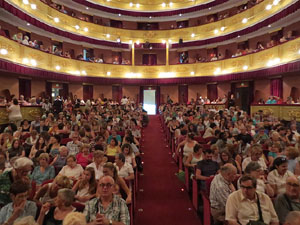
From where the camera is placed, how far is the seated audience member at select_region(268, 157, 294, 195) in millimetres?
3752

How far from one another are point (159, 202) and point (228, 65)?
15.6 metres

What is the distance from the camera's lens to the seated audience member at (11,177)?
3348 millimetres

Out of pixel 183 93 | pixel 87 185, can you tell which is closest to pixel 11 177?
pixel 87 185

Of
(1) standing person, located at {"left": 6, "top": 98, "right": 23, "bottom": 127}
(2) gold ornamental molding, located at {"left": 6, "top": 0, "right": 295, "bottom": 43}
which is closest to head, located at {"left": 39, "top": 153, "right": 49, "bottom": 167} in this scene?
(1) standing person, located at {"left": 6, "top": 98, "right": 23, "bottom": 127}

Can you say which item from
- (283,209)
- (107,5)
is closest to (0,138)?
(283,209)

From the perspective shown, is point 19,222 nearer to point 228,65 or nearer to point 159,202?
point 159,202

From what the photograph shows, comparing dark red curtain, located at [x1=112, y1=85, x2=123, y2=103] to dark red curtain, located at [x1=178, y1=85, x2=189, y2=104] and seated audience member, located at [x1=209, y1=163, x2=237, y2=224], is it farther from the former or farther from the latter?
seated audience member, located at [x1=209, y1=163, x2=237, y2=224]

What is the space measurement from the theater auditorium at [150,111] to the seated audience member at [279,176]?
0.06ft

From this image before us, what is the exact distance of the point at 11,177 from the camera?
369 centimetres

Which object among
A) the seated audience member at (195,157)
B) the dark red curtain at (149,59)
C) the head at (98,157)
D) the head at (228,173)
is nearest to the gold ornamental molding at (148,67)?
the dark red curtain at (149,59)

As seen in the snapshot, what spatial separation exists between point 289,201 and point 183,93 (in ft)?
65.0

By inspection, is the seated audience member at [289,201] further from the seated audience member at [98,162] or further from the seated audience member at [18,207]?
the seated audience member at [18,207]

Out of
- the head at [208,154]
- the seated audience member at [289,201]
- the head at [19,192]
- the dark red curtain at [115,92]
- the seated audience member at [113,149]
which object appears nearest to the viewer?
the head at [19,192]

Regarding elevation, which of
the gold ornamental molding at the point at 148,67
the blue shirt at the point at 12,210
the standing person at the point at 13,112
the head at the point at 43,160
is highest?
the gold ornamental molding at the point at 148,67
